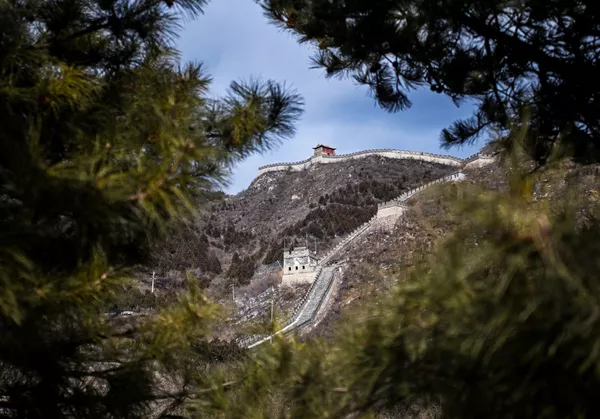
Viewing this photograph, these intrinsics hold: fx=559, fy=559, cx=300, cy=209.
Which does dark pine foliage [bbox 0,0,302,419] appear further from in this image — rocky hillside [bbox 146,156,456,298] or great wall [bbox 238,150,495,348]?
rocky hillside [bbox 146,156,456,298]

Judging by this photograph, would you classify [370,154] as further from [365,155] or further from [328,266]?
[328,266]

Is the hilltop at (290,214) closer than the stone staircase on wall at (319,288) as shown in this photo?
No

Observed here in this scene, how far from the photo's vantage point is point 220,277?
5172 centimetres

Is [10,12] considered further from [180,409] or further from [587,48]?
[587,48]

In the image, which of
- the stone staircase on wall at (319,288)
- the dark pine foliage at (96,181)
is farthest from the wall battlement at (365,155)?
the dark pine foliage at (96,181)

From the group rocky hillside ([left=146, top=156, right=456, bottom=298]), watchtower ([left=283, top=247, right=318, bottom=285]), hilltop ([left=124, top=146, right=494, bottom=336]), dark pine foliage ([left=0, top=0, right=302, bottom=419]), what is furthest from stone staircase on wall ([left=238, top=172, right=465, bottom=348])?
dark pine foliage ([left=0, top=0, right=302, bottom=419])

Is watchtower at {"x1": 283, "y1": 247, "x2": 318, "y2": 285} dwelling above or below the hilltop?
below

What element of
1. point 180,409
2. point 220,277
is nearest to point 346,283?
point 220,277

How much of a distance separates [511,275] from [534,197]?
24cm

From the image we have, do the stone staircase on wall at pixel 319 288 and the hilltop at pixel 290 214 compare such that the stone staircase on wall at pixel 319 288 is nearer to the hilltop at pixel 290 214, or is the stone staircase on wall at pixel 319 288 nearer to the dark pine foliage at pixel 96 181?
the hilltop at pixel 290 214

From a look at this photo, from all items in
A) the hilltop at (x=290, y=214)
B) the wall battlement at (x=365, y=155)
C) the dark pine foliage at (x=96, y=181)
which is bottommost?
the dark pine foliage at (x=96, y=181)

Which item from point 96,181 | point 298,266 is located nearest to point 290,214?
point 298,266

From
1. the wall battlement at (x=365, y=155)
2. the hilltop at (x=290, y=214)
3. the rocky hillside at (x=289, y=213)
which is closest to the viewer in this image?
the hilltop at (x=290, y=214)

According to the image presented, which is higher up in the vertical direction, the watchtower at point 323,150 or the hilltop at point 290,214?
the watchtower at point 323,150
